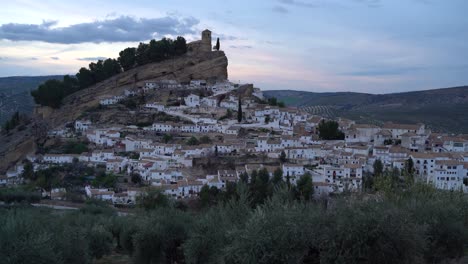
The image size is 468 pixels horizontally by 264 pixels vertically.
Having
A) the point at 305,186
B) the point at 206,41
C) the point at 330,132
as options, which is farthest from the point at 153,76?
the point at 305,186

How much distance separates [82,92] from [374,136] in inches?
1495

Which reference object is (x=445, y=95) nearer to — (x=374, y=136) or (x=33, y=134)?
(x=374, y=136)

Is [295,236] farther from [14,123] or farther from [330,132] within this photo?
[14,123]

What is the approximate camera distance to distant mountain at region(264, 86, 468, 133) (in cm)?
6725

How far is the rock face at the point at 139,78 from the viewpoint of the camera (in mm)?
56812

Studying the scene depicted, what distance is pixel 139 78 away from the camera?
6097cm

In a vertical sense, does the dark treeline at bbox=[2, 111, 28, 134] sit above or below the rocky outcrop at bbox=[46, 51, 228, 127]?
below

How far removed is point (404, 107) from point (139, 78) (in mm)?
52909

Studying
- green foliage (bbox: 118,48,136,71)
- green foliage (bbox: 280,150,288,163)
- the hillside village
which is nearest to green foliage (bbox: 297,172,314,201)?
the hillside village

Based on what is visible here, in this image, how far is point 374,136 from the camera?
4203cm

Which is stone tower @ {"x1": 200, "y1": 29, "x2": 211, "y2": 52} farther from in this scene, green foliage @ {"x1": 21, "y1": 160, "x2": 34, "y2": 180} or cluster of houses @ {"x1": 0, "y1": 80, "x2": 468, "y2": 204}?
green foliage @ {"x1": 21, "y1": 160, "x2": 34, "y2": 180}

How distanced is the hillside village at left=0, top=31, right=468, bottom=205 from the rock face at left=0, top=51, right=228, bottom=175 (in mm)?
3506

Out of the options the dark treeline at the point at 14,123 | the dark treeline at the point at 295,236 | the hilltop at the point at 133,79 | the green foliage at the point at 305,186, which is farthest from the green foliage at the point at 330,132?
the dark treeline at the point at 14,123

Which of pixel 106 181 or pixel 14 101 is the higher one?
pixel 14 101
